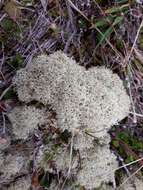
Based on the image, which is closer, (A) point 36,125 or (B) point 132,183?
(A) point 36,125

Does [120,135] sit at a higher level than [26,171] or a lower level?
lower

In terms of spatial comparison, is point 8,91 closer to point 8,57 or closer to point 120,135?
point 8,57

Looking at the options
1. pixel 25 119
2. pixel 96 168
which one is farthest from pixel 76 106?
pixel 96 168

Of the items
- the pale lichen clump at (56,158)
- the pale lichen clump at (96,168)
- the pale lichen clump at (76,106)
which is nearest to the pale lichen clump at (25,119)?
the pale lichen clump at (76,106)

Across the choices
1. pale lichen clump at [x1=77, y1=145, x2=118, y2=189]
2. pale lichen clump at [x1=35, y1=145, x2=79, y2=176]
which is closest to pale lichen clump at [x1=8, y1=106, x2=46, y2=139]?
pale lichen clump at [x1=35, y1=145, x2=79, y2=176]

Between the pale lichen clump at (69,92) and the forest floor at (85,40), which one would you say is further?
the forest floor at (85,40)

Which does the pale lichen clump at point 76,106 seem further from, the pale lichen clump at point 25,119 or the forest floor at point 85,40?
the forest floor at point 85,40

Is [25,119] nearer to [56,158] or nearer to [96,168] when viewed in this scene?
[56,158]

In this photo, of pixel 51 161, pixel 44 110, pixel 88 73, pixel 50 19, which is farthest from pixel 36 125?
pixel 50 19
